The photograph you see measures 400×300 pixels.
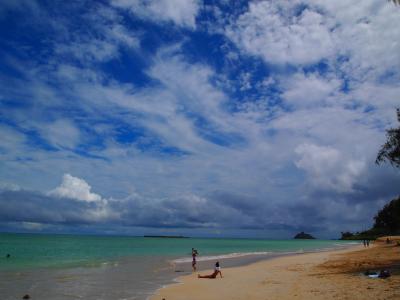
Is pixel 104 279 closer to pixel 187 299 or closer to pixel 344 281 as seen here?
pixel 187 299

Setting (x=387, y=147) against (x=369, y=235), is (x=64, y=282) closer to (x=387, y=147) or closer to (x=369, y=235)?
(x=387, y=147)

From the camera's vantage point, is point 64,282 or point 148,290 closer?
point 148,290

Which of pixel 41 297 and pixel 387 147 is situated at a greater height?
pixel 387 147

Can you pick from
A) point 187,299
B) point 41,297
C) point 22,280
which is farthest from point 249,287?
point 22,280

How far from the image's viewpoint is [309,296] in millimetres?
16344

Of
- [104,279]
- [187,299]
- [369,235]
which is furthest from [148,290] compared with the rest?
[369,235]

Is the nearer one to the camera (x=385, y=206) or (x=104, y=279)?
(x=104, y=279)

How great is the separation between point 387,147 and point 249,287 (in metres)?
15.4

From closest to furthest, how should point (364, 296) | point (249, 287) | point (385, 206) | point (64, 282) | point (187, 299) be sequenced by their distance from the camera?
point (364, 296) < point (187, 299) < point (249, 287) < point (64, 282) < point (385, 206)

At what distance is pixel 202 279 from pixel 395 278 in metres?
12.0

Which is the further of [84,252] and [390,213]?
[390,213]

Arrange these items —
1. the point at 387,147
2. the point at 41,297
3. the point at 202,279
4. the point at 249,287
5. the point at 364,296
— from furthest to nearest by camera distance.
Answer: the point at 387,147
the point at 202,279
the point at 249,287
the point at 41,297
the point at 364,296

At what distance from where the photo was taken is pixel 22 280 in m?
26.0

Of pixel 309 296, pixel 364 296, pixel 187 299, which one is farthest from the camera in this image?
pixel 187 299
